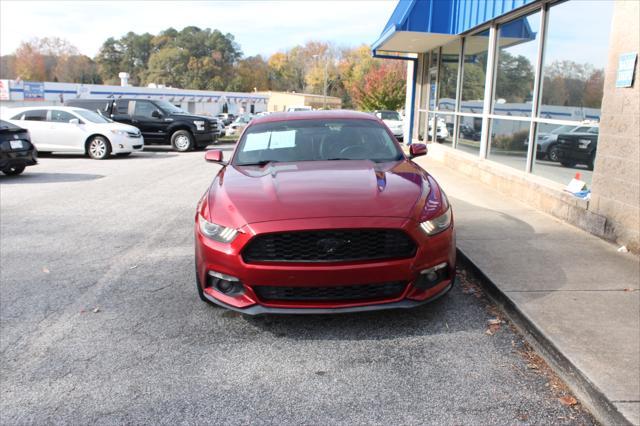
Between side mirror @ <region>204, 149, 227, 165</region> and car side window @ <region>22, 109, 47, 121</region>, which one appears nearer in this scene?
side mirror @ <region>204, 149, 227, 165</region>

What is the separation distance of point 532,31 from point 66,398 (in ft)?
28.6

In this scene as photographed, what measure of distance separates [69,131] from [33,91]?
1615 inches

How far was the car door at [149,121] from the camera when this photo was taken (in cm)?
2034

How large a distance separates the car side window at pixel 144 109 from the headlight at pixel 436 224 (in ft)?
59.6

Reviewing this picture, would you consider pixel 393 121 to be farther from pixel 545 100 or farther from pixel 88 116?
pixel 545 100

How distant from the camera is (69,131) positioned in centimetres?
1653

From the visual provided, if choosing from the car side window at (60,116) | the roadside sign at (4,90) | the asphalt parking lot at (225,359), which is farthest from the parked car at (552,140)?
the roadside sign at (4,90)

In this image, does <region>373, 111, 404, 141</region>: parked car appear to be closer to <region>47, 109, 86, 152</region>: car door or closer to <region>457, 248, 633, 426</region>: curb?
<region>47, 109, 86, 152</region>: car door

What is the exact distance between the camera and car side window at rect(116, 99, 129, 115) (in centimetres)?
2066

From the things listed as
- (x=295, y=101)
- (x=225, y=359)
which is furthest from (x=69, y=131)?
(x=295, y=101)

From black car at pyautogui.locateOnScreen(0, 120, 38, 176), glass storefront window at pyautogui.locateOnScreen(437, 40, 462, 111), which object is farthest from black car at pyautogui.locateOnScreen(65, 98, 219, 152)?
glass storefront window at pyautogui.locateOnScreen(437, 40, 462, 111)

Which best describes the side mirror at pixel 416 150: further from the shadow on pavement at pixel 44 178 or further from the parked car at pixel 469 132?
the shadow on pavement at pixel 44 178

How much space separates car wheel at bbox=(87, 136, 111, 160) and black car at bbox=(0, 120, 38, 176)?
4.31 metres

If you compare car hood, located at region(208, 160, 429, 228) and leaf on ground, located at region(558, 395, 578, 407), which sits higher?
car hood, located at region(208, 160, 429, 228)
